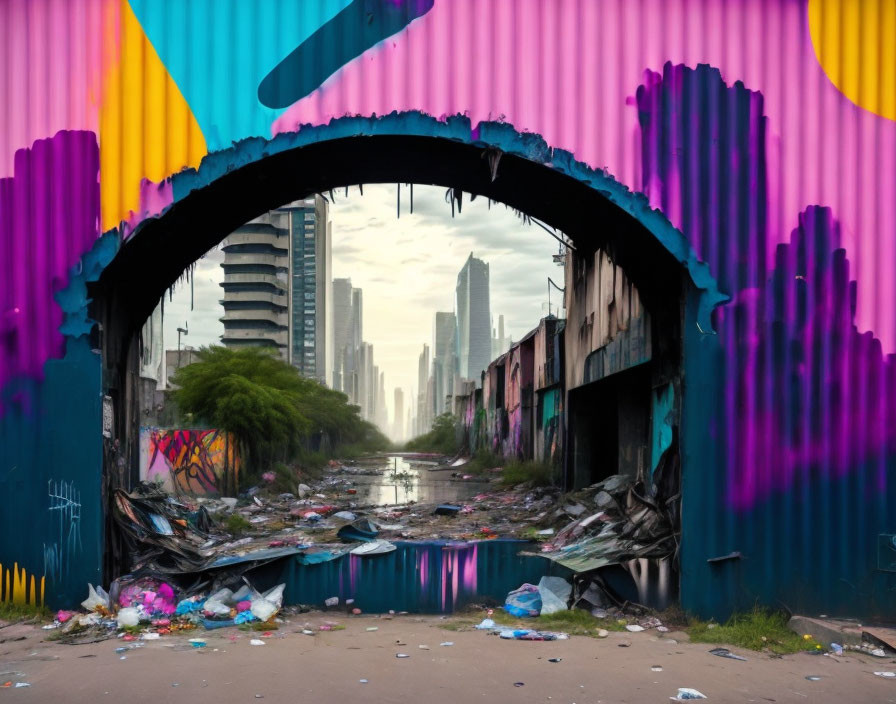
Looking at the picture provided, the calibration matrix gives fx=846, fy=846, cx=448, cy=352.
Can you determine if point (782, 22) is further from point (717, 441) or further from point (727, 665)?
point (727, 665)

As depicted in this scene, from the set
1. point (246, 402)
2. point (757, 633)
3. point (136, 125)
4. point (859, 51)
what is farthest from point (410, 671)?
point (246, 402)

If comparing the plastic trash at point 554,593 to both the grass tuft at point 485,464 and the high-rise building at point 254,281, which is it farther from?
the high-rise building at point 254,281

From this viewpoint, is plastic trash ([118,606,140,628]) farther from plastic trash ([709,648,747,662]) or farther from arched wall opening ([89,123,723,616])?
plastic trash ([709,648,747,662])

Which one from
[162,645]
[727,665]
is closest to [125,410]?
[162,645]

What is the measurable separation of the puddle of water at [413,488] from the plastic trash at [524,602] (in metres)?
10.4

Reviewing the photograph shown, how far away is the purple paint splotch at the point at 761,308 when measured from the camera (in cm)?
778

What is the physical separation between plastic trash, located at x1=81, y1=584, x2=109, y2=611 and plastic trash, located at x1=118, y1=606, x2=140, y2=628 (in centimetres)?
32

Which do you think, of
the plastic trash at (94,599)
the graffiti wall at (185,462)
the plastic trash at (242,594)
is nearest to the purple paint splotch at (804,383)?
the plastic trash at (242,594)

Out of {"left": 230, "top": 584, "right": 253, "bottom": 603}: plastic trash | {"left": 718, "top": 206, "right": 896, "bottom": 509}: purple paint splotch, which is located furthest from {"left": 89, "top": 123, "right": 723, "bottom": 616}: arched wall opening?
{"left": 230, "top": 584, "right": 253, "bottom": 603}: plastic trash

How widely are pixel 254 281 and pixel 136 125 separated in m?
86.8

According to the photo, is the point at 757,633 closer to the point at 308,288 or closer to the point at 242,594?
the point at 242,594

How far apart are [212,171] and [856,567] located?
6.93 metres

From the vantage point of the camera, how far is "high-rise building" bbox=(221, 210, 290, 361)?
302ft

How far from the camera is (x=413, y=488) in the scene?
24.0 metres
